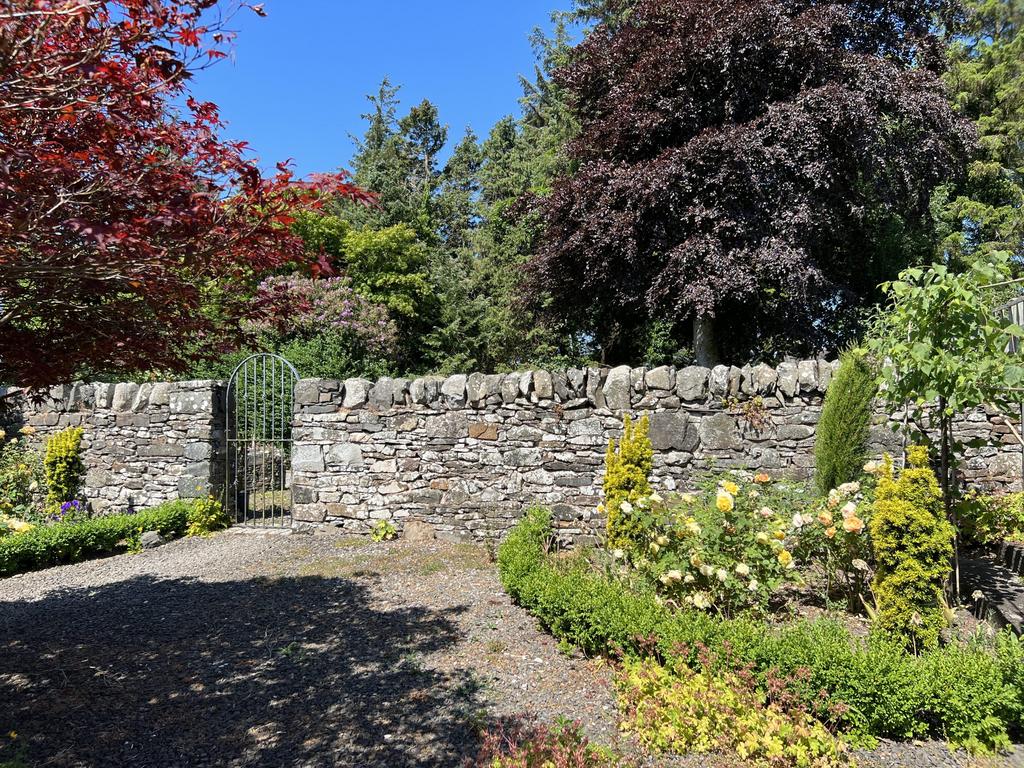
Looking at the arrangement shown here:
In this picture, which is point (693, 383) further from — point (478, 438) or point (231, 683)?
point (231, 683)

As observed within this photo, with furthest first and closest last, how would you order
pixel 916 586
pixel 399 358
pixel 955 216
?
pixel 399 358 → pixel 955 216 → pixel 916 586

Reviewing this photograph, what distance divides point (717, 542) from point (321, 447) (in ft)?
16.2

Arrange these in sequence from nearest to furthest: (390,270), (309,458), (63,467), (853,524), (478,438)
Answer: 1. (853,524)
2. (478,438)
3. (309,458)
4. (63,467)
5. (390,270)

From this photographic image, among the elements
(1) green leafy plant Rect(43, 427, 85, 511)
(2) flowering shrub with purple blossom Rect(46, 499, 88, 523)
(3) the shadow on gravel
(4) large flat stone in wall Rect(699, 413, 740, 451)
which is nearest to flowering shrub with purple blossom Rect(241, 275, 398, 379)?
(1) green leafy plant Rect(43, 427, 85, 511)

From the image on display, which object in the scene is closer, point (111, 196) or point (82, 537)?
point (111, 196)

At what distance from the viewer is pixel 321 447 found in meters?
7.50

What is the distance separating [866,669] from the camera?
3010mm

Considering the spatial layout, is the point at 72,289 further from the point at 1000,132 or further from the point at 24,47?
the point at 1000,132

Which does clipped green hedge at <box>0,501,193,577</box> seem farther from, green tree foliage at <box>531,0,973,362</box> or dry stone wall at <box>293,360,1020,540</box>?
green tree foliage at <box>531,0,973,362</box>

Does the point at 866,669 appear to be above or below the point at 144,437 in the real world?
below

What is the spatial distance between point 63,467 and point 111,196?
7353 mm

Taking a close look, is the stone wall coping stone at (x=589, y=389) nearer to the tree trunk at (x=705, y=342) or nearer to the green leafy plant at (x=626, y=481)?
the green leafy plant at (x=626, y=481)

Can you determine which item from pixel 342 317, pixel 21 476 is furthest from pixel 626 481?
pixel 342 317

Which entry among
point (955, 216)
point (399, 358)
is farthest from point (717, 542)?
point (399, 358)
